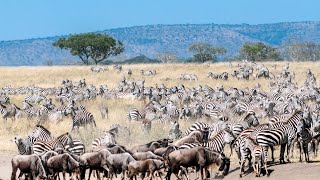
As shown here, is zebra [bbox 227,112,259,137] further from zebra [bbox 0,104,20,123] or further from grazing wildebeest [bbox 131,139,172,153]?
zebra [bbox 0,104,20,123]

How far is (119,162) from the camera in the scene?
17219mm

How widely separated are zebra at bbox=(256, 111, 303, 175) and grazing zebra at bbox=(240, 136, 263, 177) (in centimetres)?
19

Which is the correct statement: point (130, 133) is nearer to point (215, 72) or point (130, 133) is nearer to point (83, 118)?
point (83, 118)

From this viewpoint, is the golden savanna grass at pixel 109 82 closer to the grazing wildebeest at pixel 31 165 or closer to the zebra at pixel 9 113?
the zebra at pixel 9 113

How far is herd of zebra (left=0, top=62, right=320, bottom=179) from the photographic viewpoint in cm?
1814

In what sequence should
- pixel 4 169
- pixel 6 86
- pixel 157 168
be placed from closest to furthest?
pixel 157 168
pixel 4 169
pixel 6 86

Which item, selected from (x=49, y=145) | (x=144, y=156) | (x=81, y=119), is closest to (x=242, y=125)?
(x=144, y=156)

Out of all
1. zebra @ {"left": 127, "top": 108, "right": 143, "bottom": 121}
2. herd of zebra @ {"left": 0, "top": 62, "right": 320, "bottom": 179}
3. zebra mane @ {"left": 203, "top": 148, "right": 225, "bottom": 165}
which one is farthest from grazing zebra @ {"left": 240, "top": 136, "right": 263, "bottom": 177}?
zebra @ {"left": 127, "top": 108, "right": 143, "bottom": 121}

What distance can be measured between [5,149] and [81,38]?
210 ft

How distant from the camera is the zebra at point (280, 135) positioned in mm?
17516

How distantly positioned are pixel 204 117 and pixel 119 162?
1145cm

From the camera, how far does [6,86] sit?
164 ft

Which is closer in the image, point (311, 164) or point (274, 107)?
point (311, 164)

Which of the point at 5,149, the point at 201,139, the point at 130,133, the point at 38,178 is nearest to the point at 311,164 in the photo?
the point at 201,139
